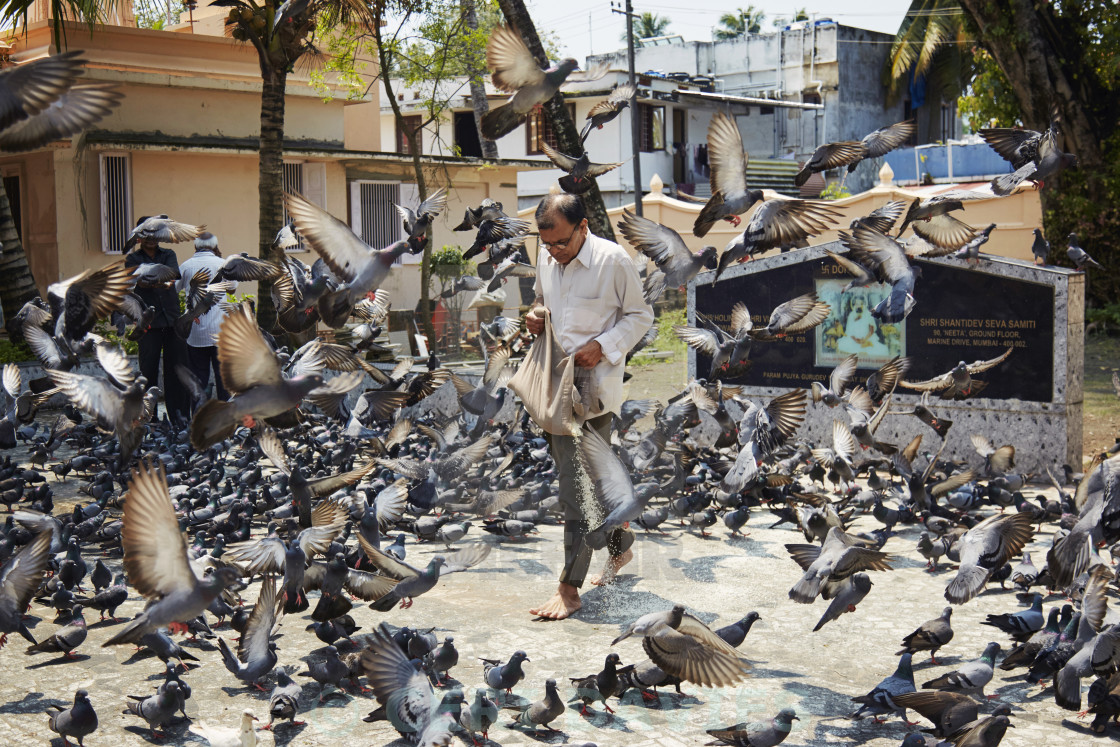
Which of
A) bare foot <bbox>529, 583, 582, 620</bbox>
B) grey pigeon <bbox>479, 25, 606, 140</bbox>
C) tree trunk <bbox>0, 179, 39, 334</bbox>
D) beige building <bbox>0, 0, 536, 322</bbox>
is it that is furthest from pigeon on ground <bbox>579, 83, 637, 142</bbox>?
beige building <bbox>0, 0, 536, 322</bbox>

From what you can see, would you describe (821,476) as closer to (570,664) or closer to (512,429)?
(512,429)

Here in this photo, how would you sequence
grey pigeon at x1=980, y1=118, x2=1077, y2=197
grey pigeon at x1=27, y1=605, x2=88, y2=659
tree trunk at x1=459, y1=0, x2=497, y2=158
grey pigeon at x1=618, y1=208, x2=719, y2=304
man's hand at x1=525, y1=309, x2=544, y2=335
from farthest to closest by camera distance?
tree trunk at x1=459, y1=0, x2=497, y2=158 < grey pigeon at x1=618, y1=208, x2=719, y2=304 < grey pigeon at x1=980, y1=118, x2=1077, y2=197 < man's hand at x1=525, y1=309, x2=544, y2=335 < grey pigeon at x1=27, y1=605, x2=88, y2=659

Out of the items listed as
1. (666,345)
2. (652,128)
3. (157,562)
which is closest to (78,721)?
(157,562)

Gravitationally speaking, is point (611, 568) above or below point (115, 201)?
below

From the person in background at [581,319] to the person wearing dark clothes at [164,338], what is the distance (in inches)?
214

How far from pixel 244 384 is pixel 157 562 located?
3.05 ft

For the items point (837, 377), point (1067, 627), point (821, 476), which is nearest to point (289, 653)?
point (1067, 627)

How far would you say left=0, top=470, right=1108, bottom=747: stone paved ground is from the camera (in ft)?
13.0

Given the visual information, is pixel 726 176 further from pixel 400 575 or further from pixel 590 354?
pixel 400 575

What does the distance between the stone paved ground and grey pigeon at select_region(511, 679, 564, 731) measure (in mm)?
72

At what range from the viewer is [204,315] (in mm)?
9961

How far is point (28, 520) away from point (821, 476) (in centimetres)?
549

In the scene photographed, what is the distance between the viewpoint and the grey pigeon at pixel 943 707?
3715 mm

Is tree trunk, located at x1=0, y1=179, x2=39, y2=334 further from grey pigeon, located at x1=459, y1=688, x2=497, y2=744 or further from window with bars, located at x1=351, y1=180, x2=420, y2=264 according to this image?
grey pigeon, located at x1=459, y1=688, x2=497, y2=744
